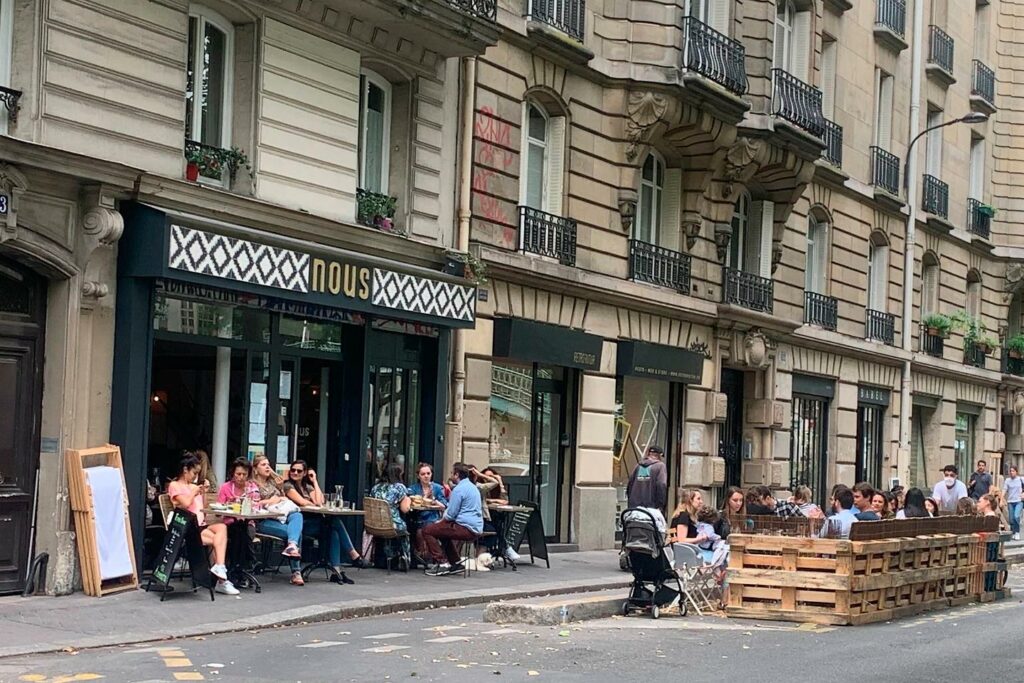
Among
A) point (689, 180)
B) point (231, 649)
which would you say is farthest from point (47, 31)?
point (689, 180)

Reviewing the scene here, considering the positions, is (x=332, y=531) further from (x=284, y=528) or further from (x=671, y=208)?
(x=671, y=208)

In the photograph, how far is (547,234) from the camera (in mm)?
22438

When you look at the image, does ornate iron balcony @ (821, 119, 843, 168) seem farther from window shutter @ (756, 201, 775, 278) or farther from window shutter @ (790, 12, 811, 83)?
window shutter @ (756, 201, 775, 278)

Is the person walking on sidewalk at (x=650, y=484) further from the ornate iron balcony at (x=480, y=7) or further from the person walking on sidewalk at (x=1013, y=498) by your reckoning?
the person walking on sidewalk at (x=1013, y=498)

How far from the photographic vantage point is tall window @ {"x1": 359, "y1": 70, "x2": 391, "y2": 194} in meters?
19.5

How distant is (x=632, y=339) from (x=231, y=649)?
13363 mm

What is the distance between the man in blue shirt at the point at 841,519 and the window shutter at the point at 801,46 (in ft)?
44.9

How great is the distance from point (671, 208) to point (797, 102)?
13.0 ft

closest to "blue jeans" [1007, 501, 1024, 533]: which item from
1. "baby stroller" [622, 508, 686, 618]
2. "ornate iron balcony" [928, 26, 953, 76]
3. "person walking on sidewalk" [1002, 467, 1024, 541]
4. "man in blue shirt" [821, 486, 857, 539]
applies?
"person walking on sidewalk" [1002, 467, 1024, 541]

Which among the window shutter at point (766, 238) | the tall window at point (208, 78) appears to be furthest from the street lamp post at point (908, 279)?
the tall window at point (208, 78)

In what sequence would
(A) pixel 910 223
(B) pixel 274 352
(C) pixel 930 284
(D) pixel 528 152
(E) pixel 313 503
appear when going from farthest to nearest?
1. (C) pixel 930 284
2. (A) pixel 910 223
3. (D) pixel 528 152
4. (B) pixel 274 352
5. (E) pixel 313 503

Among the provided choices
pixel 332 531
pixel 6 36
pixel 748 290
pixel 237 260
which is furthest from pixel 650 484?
pixel 6 36

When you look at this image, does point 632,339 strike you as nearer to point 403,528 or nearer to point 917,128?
point 403,528

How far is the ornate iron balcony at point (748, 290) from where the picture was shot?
27547mm
